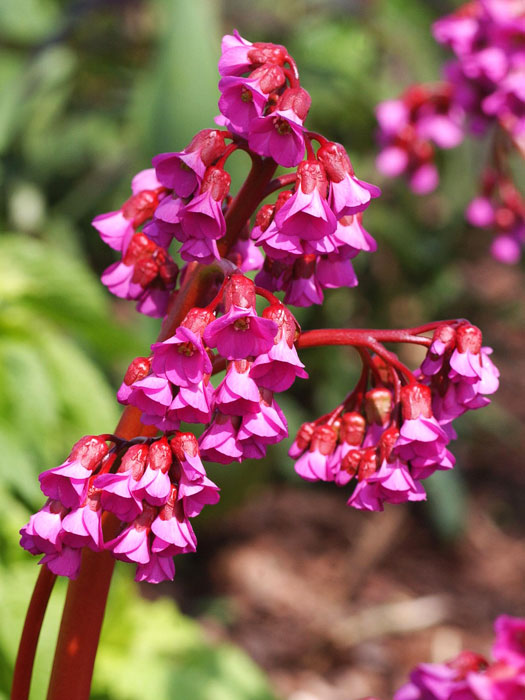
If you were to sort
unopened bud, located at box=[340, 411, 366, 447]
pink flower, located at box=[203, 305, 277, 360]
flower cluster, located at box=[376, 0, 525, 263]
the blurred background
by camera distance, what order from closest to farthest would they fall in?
1. pink flower, located at box=[203, 305, 277, 360]
2. unopened bud, located at box=[340, 411, 366, 447]
3. flower cluster, located at box=[376, 0, 525, 263]
4. the blurred background

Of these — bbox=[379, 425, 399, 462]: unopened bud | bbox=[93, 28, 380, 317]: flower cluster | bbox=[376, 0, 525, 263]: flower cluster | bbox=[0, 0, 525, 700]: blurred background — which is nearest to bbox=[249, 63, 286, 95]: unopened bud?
bbox=[93, 28, 380, 317]: flower cluster

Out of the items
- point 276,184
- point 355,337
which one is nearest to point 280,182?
point 276,184

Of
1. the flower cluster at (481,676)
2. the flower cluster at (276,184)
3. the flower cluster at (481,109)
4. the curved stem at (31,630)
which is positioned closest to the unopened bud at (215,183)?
the flower cluster at (276,184)

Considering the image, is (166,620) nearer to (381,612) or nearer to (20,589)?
(20,589)

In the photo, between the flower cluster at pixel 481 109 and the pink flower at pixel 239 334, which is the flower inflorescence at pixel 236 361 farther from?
the flower cluster at pixel 481 109

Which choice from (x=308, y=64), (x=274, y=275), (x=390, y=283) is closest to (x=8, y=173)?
(x=308, y=64)

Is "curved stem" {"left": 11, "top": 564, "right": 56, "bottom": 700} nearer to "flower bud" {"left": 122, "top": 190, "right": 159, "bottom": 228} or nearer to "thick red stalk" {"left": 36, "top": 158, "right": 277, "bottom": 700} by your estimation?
"thick red stalk" {"left": 36, "top": 158, "right": 277, "bottom": 700}
